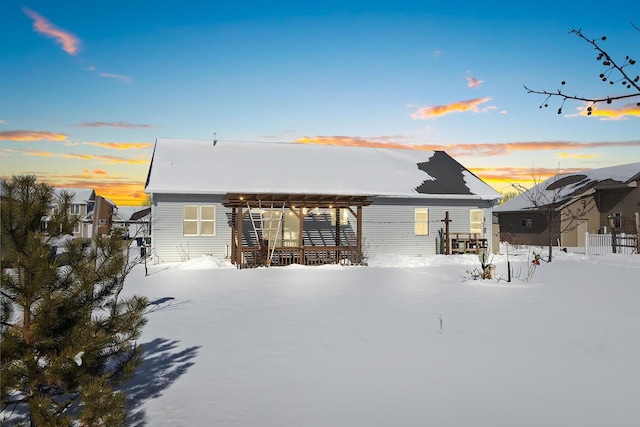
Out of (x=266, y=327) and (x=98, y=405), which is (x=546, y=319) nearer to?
(x=266, y=327)

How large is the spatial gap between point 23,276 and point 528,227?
42.2m

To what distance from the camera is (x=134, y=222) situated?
2978 cm

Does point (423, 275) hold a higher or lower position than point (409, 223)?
lower

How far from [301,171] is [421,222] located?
6768mm

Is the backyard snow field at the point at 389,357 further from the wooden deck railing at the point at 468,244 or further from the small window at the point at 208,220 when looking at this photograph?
the wooden deck railing at the point at 468,244

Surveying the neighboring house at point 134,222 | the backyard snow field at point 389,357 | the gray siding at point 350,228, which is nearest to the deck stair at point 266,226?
the gray siding at point 350,228

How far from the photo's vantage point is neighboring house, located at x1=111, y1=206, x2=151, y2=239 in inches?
341

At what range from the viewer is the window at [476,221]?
1138 inches

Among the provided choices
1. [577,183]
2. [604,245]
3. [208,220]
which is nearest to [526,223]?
[577,183]

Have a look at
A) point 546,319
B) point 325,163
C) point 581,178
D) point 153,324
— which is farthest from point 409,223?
point 581,178

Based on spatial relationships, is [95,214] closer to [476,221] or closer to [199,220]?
[199,220]

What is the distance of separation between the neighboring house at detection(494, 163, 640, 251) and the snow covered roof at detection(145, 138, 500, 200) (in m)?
7.86

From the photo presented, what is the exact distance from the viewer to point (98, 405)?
4.36 meters

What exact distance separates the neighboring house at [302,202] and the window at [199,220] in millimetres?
45
